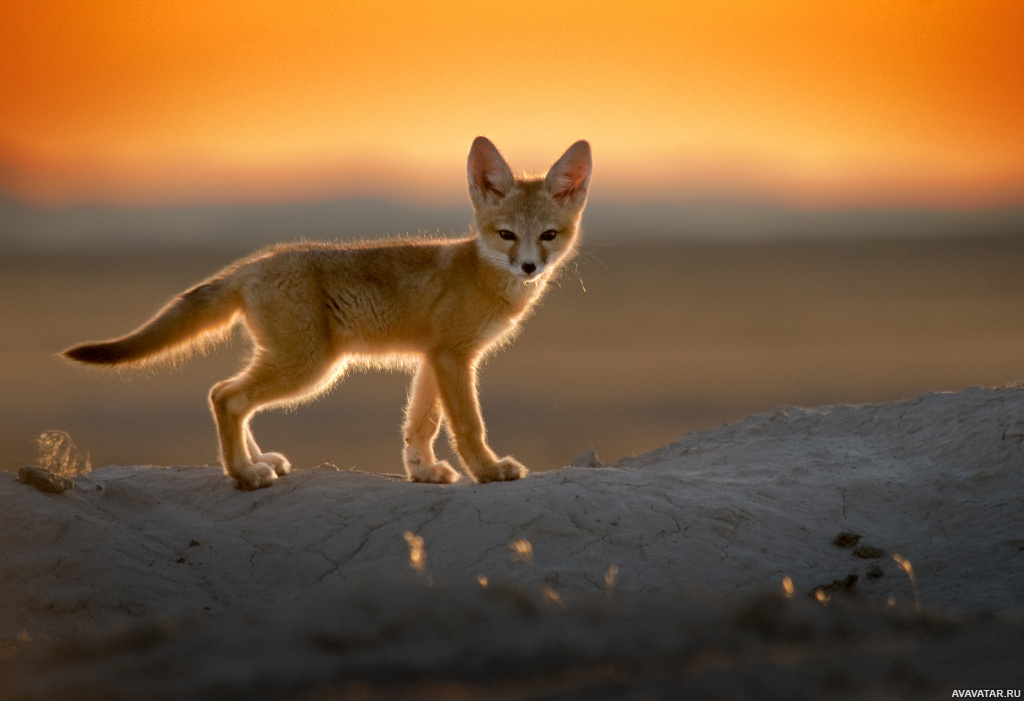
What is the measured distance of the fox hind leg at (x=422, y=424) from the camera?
6.07 m

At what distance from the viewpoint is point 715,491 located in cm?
531

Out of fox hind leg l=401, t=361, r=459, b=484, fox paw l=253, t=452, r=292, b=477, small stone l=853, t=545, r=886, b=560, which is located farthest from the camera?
fox hind leg l=401, t=361, r=459, b=484

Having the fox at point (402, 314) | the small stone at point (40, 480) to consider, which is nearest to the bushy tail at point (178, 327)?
the fox at point (402, 314)

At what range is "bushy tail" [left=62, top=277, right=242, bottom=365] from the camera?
5.14 meters

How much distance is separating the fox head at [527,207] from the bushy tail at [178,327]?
1.70 metres

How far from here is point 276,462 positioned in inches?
232

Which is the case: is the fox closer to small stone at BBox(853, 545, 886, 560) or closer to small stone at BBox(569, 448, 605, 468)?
small stone at BBox(569, 448, 605, 468)

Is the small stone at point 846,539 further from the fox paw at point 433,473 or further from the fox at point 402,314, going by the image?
the fox paw at point 433,473

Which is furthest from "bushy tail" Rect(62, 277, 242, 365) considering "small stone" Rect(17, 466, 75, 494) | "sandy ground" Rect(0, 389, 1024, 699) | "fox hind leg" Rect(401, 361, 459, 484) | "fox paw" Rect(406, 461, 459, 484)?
"fox paw" Rect(406, 461, 459, 484)

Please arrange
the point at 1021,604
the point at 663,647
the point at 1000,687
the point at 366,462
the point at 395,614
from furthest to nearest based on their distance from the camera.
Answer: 1. the point at 366,462
2. the point at 1021,604
3. the point at 395,614
4. the point at 663,647
5. the point at 1000,687

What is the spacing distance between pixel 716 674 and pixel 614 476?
3.33m

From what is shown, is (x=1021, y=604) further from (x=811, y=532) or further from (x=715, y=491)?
(x=715, y=491)

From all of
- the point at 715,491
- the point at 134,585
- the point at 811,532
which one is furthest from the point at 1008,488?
the point at 134,585

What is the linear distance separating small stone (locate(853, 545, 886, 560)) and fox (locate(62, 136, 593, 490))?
203 centimetres
